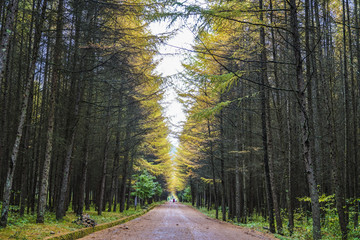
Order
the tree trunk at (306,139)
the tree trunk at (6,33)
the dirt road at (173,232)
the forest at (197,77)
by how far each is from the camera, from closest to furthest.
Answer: the tree trunk at (6,33) → the tree trunk at (306,139) → the forest at (197,77) → the dirt road at (173,232)

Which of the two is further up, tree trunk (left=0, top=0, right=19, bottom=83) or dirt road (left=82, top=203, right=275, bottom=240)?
tree trunk (left=0, top=0, right=19, bottom=83)

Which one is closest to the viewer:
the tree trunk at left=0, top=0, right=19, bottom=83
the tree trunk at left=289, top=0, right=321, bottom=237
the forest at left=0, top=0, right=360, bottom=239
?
the tree trunk at left=0, top=0, right=19, bottom=83

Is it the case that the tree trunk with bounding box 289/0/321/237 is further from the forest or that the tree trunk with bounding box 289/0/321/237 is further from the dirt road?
the dirt road

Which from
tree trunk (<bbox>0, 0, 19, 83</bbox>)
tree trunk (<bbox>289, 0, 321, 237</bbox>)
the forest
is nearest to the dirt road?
the forest

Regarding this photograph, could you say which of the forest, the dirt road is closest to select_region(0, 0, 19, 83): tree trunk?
the forest

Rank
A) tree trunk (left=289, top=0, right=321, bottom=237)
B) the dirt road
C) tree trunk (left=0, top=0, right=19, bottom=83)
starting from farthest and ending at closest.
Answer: the dirt road < tree trunk (left=289, top=0, right=321, bottom=237) < tree trunk (left=0, top=0, right=19, bottom=83)

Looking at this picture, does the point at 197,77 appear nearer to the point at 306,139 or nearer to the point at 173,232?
the point at 306,139

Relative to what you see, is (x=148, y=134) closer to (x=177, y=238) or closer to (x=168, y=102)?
(x=168, y=102)

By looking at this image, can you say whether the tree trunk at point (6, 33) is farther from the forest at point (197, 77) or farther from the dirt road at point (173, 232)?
the dirt road at point (173, 232)

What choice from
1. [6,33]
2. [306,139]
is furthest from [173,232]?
[6,33]

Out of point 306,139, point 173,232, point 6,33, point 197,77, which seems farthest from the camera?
point 173,232

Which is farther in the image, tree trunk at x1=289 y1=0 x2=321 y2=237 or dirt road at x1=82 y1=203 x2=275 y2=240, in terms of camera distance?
dirt road at x1=82 y1=203 x2=275 y2=240

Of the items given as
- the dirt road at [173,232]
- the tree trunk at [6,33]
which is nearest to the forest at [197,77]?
the tree trunk at [6,33]

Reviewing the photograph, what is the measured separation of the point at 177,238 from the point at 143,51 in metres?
7.02
